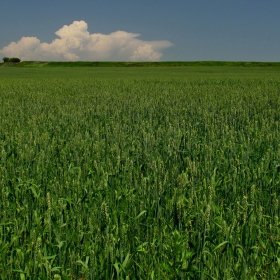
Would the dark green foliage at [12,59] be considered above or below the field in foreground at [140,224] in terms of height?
above

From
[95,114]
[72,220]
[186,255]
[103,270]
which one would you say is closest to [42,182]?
[72,220]

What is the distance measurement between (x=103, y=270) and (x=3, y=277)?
0.68 metres

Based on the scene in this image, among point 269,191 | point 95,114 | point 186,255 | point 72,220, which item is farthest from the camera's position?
point 95,114

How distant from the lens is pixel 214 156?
16.5ft

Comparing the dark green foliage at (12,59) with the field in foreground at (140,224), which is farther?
the dark green foliage at (12,59)

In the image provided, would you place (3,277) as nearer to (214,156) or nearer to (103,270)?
(103,270)

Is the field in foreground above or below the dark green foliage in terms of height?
below

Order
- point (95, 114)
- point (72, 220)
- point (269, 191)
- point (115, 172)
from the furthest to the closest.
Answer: point (95, 114) → point (115, 172) → point (269, 191) → point (72, 220)

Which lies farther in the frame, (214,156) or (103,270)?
(214,156)

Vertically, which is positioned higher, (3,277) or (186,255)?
(186,255)

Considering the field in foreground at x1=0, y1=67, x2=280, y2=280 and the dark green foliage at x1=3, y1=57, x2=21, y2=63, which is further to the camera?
the dark green foliage at x1=3, y1=57, x2=21, y2=63

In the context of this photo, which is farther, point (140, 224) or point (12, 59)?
point (12, 59)

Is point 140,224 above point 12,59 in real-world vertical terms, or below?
below

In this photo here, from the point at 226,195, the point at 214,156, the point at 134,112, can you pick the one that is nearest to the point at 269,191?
the point at 226,195
